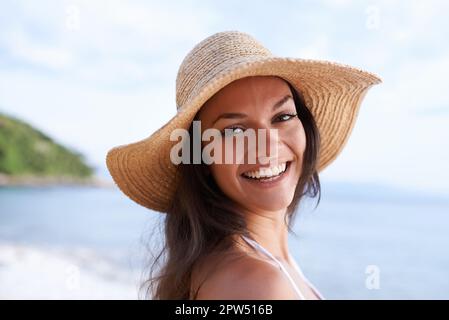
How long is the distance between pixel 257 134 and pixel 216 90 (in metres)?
0.15

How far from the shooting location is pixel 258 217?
5.10 ft

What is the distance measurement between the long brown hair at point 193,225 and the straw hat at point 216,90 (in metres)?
0.09

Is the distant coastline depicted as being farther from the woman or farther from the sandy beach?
the woman

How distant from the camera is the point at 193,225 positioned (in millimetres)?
1441

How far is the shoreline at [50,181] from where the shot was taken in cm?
3015

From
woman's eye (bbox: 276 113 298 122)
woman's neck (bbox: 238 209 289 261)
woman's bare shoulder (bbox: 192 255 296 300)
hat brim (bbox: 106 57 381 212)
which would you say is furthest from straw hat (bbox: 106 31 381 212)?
woman's bare shoulder (bbox: 192 255 296 300)

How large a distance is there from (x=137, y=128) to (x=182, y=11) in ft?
30.7

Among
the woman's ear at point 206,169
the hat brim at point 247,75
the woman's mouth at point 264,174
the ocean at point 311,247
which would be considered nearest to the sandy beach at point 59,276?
the ocean at point 311,247

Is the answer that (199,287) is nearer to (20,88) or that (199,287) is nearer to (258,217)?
(258,217)

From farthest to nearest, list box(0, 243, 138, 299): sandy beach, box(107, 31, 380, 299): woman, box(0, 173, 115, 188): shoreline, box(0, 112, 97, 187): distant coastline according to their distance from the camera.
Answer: box(0, 112, 97, 187): distant coastline < box(0, 173, 115, 188): shoreline < box(0, 243, 138, 299): sandy beach < box(107, 31, 380, 299): woman

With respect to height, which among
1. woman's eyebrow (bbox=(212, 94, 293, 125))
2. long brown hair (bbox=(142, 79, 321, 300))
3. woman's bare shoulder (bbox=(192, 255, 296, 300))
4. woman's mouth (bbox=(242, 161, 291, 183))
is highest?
woman's eyebrow (bbox=(212, 94, 293, 125))

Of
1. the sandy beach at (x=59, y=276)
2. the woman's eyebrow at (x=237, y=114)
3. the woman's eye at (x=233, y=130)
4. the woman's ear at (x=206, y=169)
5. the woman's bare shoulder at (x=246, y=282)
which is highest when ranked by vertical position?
the sandy beach at (x=59, y=276)

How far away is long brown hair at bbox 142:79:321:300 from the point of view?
1.39 metres

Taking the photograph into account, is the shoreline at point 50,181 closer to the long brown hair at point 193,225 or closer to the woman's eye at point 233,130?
the long brown hair at point 193,225
